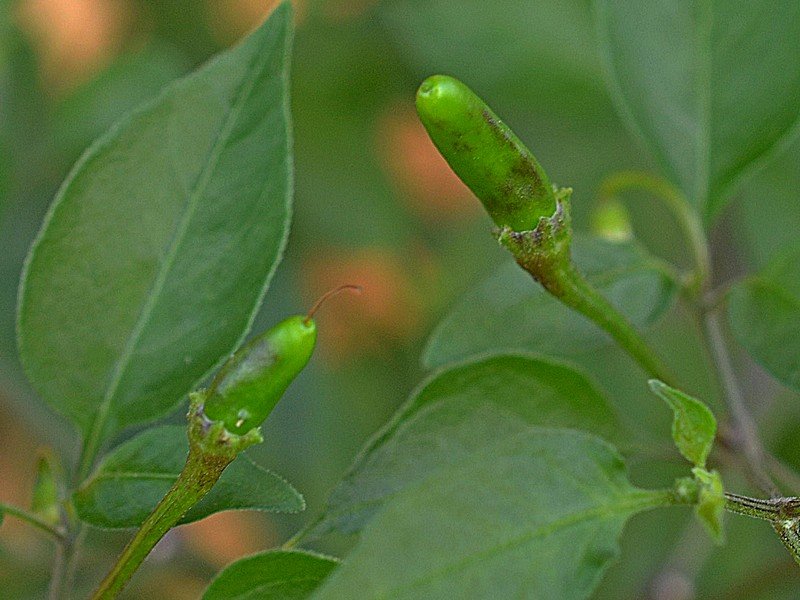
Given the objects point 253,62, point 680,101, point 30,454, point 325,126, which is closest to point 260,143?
point 253,62

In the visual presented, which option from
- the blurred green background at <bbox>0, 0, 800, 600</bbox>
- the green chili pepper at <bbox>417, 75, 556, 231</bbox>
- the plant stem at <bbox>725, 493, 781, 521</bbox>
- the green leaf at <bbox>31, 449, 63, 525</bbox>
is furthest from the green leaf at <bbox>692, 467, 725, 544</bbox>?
the blurred green background at <bbox>0, 0, 800, 600</bbox>

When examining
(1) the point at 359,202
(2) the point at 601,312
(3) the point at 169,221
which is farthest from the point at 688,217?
(1) the point at 359,202

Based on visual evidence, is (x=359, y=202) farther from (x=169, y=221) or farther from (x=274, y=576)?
(x=274, y=576)

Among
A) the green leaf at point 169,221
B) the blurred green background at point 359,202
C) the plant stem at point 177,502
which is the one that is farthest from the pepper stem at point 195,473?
the blurred green background at point 359,202

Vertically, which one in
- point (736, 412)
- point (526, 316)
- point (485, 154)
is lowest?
point (736, 412)

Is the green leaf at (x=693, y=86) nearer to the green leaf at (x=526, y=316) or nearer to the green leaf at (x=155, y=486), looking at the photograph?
the green leaf at (x=526, y=316)

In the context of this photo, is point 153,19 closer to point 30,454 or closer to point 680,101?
point 30,454
